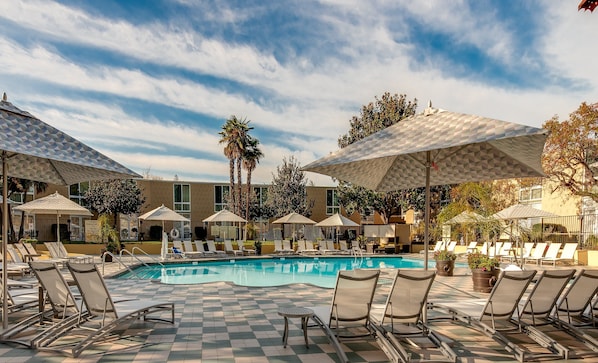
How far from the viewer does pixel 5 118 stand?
4.93 m

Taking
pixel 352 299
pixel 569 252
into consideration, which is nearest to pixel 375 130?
pixel 569 252

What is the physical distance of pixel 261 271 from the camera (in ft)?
51.8

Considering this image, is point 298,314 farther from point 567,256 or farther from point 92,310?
point 567,256

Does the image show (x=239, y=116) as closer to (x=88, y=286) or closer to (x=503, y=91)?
(x=503, y=91)

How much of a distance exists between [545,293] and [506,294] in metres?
0.58

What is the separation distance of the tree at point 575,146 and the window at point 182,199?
25361 millimetres

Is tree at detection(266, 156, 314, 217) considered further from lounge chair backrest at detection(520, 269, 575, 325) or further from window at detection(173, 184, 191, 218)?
lounge chair backrest at detection(520, 269, 575, 325)

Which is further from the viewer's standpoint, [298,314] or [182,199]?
[182,199]

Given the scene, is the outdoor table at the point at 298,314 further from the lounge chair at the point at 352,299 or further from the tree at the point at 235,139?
the tree at the point at 235,139

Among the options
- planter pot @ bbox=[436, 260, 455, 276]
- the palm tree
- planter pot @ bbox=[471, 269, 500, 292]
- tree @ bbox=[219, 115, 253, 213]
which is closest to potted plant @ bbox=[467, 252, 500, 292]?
planter pot @ bbox=[471, 269, 500, 292]

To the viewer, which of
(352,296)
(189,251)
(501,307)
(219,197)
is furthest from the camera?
(219,197)

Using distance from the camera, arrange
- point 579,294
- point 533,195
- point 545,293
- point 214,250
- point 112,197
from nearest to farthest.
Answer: point 545,293, point 579,294, point 214,250, point 112,197, point 533,195

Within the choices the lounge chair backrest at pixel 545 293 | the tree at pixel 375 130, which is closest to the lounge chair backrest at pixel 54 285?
the lounge chair backrest at pixel 545 293

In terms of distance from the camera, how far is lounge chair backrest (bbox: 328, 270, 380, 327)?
463 cm
